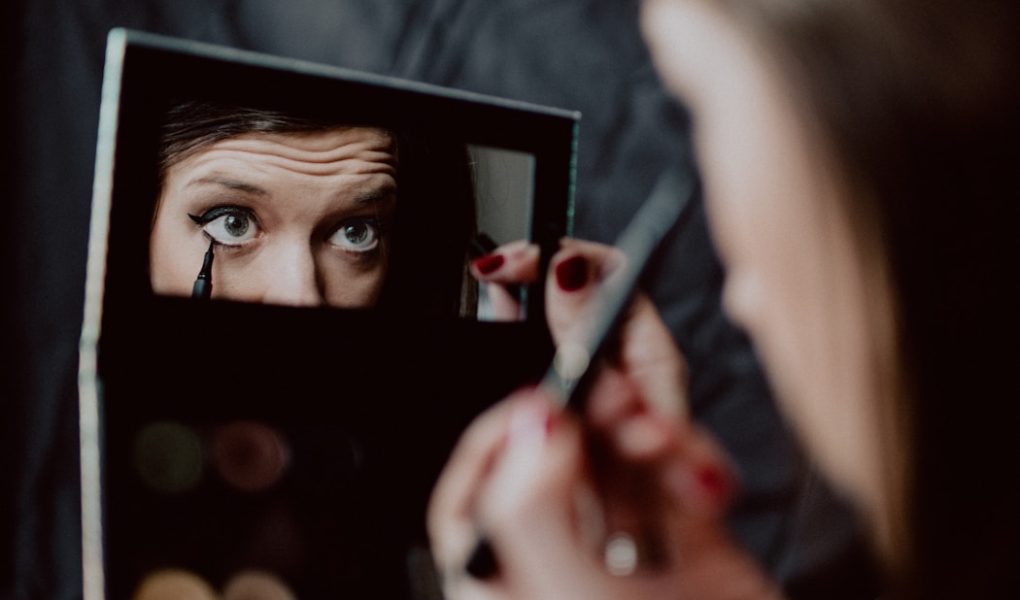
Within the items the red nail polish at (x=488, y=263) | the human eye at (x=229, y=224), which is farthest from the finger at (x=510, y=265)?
the human eye at (x=229, y=224)

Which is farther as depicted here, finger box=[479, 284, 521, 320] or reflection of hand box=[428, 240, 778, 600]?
finger box=[479, 284, 521, 320]

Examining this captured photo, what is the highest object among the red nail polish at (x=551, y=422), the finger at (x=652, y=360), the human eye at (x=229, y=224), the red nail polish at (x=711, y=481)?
the human eye at (x=229, y=224)

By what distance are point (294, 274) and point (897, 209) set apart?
0.24 metres

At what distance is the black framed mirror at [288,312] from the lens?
1.01 ft

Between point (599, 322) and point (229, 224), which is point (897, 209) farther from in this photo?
point (229, 224)

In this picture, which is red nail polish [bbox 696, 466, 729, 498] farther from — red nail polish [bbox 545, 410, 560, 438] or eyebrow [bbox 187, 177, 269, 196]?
eyebrow [bbox 187, 177, 269, 196]

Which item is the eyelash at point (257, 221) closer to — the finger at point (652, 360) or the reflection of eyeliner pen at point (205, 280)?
the reflection of eyeliner pen at point (205, 280)

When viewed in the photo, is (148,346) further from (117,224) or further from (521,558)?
(521,558)

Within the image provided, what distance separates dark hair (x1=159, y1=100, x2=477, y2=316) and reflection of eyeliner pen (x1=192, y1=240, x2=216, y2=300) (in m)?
0.06

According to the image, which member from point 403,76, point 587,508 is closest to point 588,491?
point 587,508

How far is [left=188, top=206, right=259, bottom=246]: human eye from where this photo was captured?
1.15 feet

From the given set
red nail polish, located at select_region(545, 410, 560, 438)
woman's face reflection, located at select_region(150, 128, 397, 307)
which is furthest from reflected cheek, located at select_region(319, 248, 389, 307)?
red nail polish, located at select_region(545, 410, 560, 438)

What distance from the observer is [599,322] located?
0.38 meters

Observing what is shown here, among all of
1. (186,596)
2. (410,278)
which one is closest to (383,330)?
(410,278)
